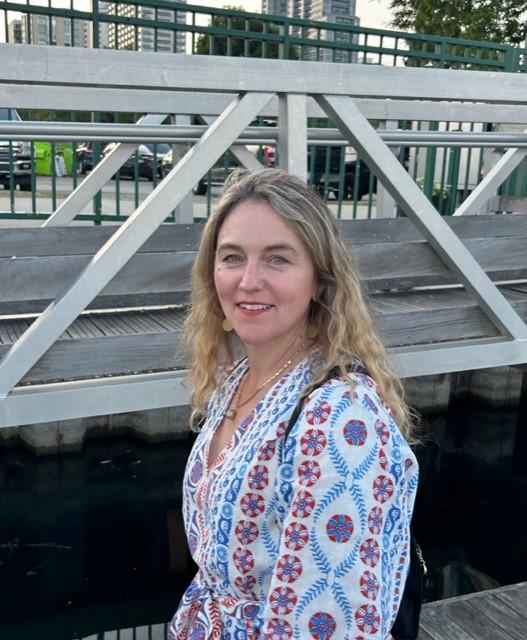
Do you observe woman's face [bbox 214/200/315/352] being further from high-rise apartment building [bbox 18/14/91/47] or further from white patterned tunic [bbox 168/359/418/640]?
high-rise apartment building [bbox 18/14/91/47]

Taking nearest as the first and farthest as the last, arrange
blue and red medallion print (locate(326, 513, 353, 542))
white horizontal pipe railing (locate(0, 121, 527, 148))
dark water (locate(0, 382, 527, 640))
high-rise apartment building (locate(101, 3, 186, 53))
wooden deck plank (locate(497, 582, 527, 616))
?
blue and red medallion print (locate(326, 513, 353, 542)), wooden deck plank (locate(497, 582, 527, 616)), white horizontal pipe railing (locate(0, 121, 527, 148)), dark water (locate(0, 382, 527, 640)), high-rise apartment building (locate(101, 3, 186, 53))

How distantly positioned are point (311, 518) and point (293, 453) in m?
0.10

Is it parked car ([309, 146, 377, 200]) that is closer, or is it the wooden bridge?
the wooden bridge

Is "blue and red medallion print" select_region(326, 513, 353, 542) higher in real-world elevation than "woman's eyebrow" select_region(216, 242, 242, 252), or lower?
lower

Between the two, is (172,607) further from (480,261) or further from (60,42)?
(60,42)

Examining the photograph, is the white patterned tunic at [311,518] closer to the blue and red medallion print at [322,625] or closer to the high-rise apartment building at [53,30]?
the blue and red medallion print at [322,625]

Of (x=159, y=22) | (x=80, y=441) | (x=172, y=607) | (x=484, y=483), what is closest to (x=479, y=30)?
(x=159, y=22)

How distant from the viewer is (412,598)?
1.39m

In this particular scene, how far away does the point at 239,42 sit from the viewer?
6.68 meters

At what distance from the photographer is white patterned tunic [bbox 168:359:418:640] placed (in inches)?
44.0

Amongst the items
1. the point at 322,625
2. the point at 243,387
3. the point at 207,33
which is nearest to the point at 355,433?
the point at 322,625

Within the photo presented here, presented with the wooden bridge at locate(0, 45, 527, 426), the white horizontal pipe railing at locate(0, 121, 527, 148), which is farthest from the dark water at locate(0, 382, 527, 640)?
the white horizontal pipe railing at locate(0, 121, 527, 148)

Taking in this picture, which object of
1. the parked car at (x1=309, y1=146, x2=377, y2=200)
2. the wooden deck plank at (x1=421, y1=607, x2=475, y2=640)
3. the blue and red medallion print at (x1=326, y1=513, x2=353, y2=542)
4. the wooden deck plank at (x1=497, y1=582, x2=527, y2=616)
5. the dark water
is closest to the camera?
the blue and red medallion print at (x1=326, y1=513, x2=353, y2=542)

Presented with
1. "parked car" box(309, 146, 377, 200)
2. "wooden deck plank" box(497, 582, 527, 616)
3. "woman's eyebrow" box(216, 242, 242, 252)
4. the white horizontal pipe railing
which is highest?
the white horizontal pipe railing
